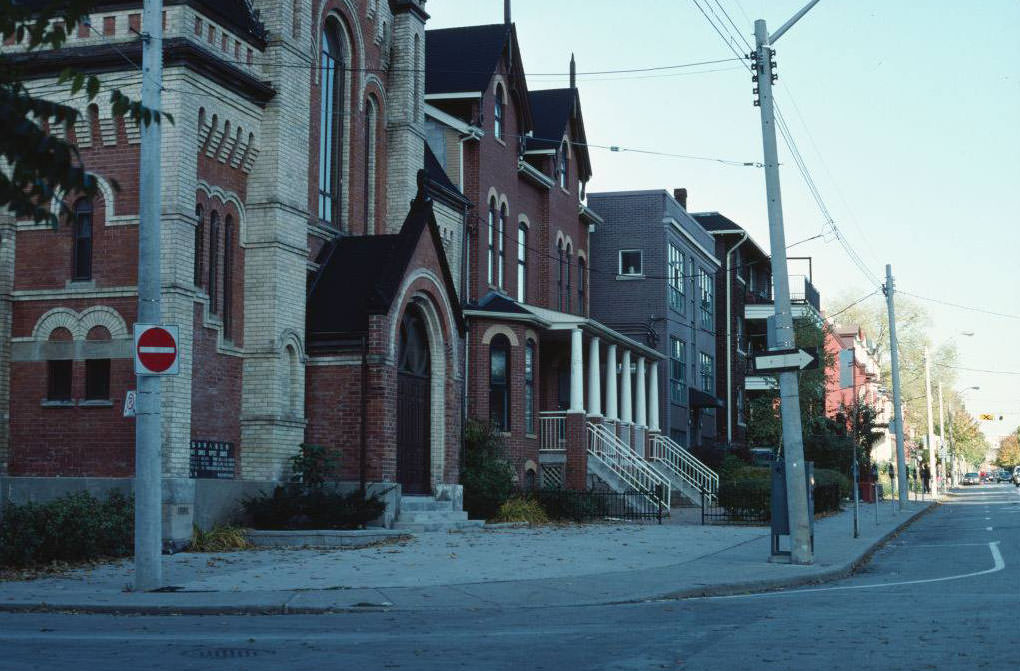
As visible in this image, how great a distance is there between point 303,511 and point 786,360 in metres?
8.90

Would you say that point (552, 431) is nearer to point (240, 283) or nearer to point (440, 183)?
point (440, 183)

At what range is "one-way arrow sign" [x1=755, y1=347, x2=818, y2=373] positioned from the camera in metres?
18.6

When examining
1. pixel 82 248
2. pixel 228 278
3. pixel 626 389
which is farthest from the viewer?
pixel 626 389

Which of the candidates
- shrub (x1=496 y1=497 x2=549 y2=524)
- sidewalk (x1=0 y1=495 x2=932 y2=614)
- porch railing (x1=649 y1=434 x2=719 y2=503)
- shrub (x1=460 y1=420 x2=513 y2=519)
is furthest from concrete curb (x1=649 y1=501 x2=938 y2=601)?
porch railing (x1=649 y1=434 x2=719 y2=503)

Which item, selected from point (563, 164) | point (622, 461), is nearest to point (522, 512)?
point (622, 461)

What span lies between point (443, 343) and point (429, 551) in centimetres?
825

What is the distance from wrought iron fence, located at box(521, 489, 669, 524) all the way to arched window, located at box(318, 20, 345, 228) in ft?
27.3

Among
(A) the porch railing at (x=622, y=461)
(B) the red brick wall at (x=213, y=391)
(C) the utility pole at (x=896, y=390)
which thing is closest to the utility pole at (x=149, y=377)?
(B) the red brick wall at (x=213, y=391)

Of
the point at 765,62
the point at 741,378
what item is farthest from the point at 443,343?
the point at 741,378

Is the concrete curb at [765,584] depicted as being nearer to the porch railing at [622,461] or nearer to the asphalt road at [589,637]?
the asphalt road at [589,637]

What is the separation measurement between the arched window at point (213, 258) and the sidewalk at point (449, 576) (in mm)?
4815

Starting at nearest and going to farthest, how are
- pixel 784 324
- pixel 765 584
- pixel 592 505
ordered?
pixel 765 584 < pixel 784 324 < pixel 592 505

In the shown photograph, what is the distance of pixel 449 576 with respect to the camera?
16.3m

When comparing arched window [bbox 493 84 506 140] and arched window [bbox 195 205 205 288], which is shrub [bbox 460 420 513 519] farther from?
arched window [bbox 195 205 205 288]
